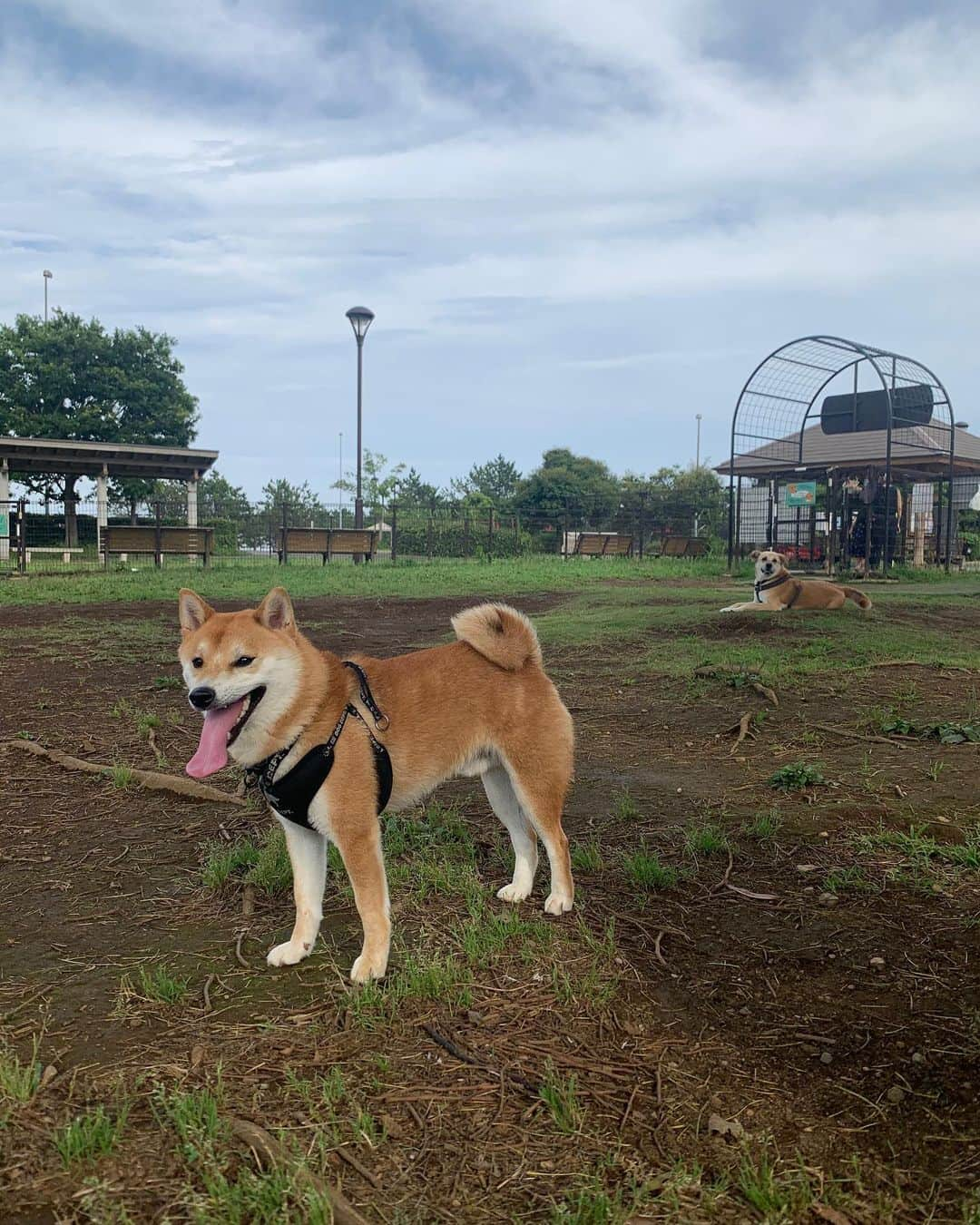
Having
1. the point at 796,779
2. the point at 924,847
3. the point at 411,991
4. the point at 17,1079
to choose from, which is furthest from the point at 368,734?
the point at 796,779

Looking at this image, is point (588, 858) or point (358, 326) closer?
point (588, 858)

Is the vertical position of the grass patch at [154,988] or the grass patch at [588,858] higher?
the grass patch at [588,858]

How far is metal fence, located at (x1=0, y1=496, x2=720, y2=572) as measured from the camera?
72.8ft

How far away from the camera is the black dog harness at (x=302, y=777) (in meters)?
2.90

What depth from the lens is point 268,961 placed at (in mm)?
2961

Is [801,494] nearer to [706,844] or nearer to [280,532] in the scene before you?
[280,532]

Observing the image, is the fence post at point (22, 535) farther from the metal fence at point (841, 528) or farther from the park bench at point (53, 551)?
the metal fence at point (841, 528)

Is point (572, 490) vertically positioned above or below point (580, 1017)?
above

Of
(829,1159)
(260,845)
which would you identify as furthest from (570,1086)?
(260,845)

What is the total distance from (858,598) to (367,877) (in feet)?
35.5

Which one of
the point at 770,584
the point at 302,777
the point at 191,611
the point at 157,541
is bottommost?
the point at 302,777

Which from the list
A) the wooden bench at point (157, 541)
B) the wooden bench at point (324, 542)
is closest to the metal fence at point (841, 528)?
the wooden bench at point (324, 542)

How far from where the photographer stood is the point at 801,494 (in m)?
22.2

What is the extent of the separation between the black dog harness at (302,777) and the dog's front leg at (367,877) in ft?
0.45
